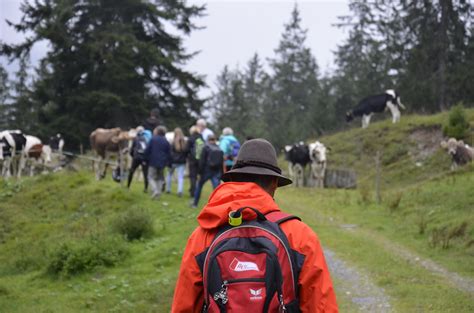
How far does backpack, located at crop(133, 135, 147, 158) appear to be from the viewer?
17.0 metres

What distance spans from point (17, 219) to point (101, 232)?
4457 mm

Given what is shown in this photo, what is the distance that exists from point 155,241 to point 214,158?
2.81 metres

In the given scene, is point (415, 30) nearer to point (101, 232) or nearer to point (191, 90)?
point (191, 90)

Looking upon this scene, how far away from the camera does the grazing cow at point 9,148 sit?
74.4ft

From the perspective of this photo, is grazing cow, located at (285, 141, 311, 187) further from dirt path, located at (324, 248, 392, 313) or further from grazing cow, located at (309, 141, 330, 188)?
dirt path, located at (324, 248, 392, 313)

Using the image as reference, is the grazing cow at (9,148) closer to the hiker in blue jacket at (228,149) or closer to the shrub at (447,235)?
the hiker in blue jacket at (228,149)

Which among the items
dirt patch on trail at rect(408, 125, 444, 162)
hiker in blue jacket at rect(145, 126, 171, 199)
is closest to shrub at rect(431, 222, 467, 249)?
hiker in blue jacket at rect(145, 126, 171, 199)

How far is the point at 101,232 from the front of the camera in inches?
525

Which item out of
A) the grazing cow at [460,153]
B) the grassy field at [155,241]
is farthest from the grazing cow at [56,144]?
the grazing cow at [460,153]

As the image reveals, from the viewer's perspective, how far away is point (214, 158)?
1457cm

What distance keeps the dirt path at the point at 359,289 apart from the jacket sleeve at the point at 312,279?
4.89 metres

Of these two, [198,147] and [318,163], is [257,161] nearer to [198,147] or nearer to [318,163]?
[198,147]

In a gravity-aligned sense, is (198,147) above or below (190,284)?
above

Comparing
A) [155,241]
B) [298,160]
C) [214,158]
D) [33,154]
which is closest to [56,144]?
[33,154]
